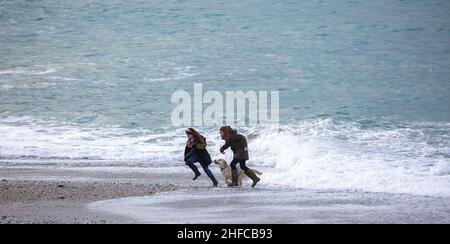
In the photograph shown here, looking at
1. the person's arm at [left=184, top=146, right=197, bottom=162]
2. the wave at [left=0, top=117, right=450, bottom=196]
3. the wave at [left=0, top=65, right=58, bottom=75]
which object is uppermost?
the wave at [left=0, top=65, right=58, bottom=75]

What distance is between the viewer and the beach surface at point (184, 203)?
44.5 ft

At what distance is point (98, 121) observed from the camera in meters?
28.4

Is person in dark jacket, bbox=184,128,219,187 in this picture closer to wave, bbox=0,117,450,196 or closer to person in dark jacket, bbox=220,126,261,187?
person in dark jacket, bbox=220,126,261,187

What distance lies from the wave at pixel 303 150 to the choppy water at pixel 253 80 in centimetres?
5

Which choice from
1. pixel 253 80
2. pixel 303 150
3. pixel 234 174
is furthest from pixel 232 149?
pixel 253 80

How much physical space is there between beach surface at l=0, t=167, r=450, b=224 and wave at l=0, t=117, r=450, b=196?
142 cm

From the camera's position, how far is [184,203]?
1520 cm

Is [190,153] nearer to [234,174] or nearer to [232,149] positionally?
[232,149]

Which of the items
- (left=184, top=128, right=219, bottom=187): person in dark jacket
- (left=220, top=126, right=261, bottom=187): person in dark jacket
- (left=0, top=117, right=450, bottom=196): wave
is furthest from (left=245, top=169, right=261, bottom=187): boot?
(left=184, top=128, right=219, bottom=187): person in dark jacket

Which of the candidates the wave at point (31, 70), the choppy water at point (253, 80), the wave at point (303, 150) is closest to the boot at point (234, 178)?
the wave at point (303, 150)

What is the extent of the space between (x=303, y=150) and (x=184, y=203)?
6690 millimetres

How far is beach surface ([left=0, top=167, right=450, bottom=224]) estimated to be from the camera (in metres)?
13.6

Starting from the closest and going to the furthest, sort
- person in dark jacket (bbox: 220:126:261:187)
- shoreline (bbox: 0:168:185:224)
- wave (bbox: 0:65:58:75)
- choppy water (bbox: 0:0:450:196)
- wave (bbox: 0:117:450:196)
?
shoreline (bbox: 0:168:185:224), person in dark jacket (bbox: 220:126:261:187), wave (bbox: 0:117:450:196), choppy water (bbox: 0:0:450:196), wave (bbox: 0:65:58:75)
